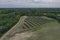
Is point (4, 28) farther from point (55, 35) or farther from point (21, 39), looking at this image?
point (55, 35)

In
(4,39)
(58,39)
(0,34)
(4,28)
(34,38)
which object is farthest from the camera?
(4,28)

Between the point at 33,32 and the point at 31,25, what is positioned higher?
the point at 33,32

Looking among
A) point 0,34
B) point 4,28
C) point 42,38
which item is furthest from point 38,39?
point 4,28

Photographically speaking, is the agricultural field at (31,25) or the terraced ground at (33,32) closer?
the terraced ground at (33,32)

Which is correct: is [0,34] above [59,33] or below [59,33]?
below

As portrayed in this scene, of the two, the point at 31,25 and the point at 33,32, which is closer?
the point at 33,32

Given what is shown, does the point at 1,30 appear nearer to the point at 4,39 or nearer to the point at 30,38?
the point at 4,39

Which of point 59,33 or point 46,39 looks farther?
point 59,33

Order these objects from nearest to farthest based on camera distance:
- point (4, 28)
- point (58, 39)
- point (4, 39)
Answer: point (58, 39), point (4, 39), point (4, 28)

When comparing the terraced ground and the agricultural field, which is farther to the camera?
the agricultural field

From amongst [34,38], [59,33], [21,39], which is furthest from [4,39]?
[59,33]
